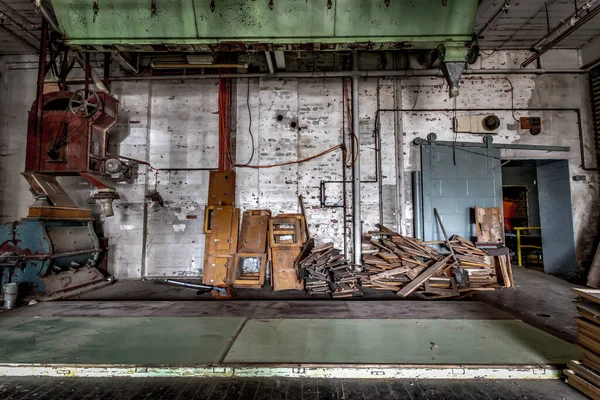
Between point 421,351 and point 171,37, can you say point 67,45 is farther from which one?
point 421,351

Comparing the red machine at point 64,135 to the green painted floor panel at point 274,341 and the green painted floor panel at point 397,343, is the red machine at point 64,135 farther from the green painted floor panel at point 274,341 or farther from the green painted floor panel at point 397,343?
the green painted floor panel at point 397,343

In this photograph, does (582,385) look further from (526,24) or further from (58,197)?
(58,197)

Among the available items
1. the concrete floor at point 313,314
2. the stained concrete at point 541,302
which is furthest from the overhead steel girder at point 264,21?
the stained concrete at point 541,302

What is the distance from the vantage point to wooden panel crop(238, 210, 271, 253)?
17.7ft

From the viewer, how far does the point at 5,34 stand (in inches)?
232

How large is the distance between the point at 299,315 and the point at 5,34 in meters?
8.50

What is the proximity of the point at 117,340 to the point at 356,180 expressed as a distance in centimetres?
497

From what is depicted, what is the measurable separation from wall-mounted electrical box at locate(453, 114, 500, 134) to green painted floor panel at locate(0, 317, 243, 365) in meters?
6.25

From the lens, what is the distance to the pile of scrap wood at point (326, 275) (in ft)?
15.5

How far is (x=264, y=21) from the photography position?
11.8 feet

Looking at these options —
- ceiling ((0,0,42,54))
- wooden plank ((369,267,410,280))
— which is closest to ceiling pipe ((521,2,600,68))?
wooden plank ((369,267,410,280))

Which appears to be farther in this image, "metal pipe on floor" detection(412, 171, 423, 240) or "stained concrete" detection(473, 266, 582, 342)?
"metal pipe on floor" detection(412, 171, 423, 240)

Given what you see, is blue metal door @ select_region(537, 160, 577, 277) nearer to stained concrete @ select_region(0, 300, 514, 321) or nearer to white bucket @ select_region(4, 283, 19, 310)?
stained concrete @ select_region(0, 300, 514, 321)

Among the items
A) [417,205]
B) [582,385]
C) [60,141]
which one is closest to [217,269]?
[60,141]
